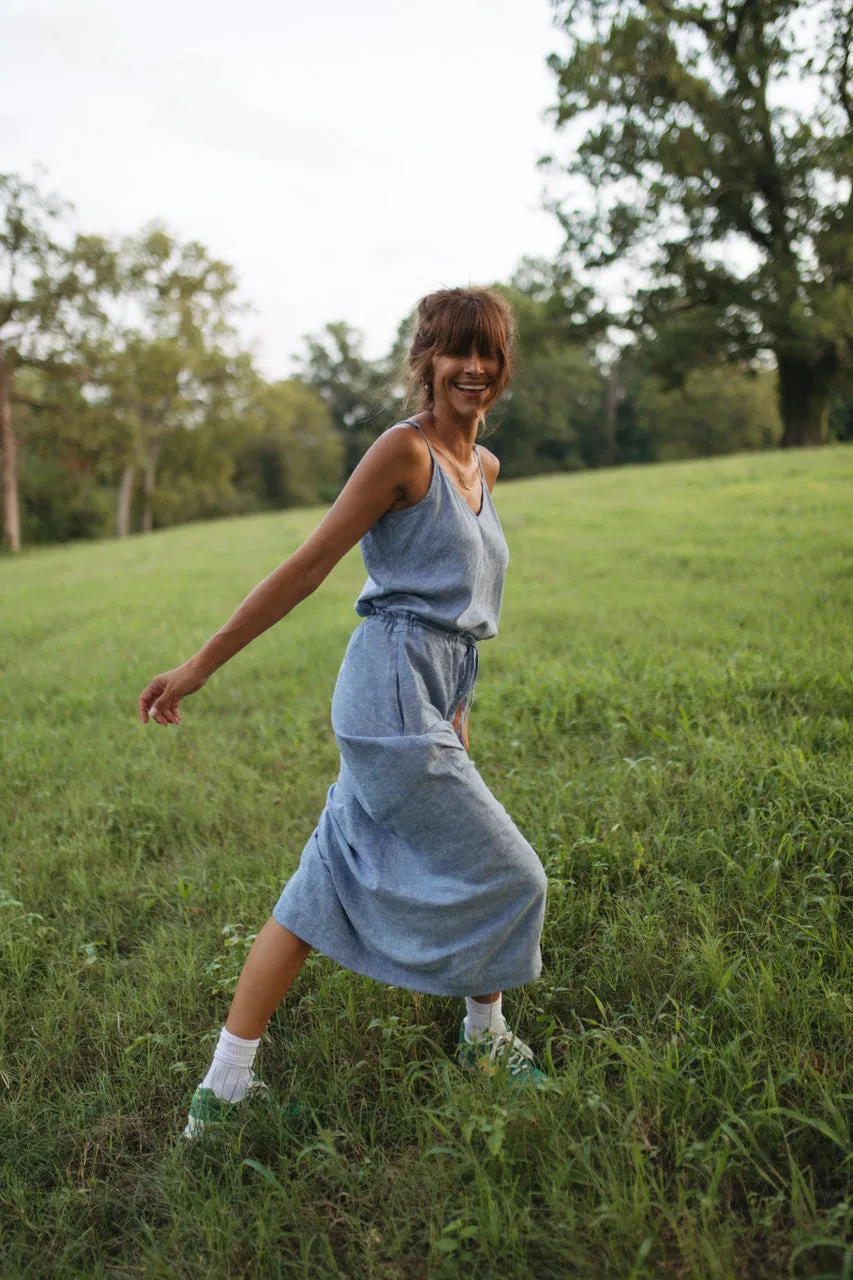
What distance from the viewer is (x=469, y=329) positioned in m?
2.20

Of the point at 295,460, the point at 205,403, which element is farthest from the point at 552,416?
the point at 205,403

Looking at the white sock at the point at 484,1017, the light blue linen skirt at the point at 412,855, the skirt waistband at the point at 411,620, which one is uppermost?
the skirt waistband at the point at 411,620

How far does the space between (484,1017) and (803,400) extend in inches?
1046

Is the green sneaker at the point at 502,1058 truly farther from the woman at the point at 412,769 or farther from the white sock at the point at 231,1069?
the white sock at the point at 231,1069

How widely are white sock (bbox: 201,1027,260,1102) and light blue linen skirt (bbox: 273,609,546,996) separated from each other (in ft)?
1.05

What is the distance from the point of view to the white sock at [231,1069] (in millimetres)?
2156

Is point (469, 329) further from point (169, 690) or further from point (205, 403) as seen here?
point (205, 403)

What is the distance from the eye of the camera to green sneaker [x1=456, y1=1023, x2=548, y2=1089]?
2074mm

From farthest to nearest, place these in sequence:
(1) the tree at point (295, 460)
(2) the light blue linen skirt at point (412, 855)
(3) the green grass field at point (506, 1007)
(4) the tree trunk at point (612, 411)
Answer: (4) the tree trunk at point (612, 411), (1) the tree at point (295, 460), (2) the light blue linen skirt at point (412, 855), (3) the green grass field at point (506, 1007)

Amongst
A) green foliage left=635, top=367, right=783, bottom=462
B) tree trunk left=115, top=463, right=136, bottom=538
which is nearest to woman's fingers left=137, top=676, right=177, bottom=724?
tree trunk left=115, top=463, right=136, bottom=538

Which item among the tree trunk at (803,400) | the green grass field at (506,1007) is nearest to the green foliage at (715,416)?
the tree trunk at (803,400)

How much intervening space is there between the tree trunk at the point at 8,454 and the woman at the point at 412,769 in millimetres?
28358

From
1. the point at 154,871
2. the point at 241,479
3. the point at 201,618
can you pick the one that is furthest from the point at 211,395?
the point at 154,871

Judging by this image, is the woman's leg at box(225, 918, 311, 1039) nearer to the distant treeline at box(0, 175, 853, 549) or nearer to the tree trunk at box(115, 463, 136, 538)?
the distant treeline at box(0, 175, 853, 549)
